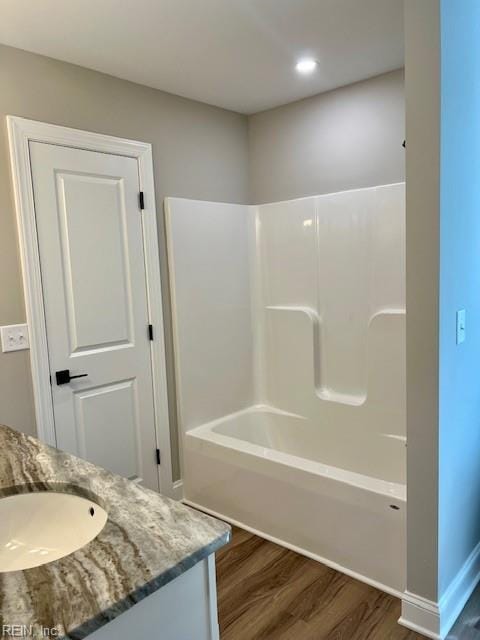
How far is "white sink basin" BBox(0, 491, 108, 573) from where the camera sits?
1.19 metres

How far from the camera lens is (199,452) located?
2.96 meters

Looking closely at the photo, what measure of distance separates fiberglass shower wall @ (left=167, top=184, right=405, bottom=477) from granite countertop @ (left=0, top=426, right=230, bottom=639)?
1754 mm

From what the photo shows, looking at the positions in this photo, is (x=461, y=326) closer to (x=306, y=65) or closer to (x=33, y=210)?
(x=306, y=65)

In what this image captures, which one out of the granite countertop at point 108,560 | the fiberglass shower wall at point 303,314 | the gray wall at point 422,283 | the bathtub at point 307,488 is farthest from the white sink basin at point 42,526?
the fiberglass shower wall at point 303,314

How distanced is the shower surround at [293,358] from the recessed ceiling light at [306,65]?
0.72m

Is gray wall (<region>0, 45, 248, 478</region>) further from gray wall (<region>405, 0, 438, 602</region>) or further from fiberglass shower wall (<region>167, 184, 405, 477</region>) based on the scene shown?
gray wall (<region>405, 0, 438, 602</region>)

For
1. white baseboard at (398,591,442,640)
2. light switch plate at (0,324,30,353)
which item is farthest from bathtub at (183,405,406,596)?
light switch plate at (0,324,30,353)

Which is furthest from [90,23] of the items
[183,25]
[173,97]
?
[173,97]

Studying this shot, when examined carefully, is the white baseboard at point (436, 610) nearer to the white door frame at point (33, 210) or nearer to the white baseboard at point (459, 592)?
the white baseboard at point (459, 592)

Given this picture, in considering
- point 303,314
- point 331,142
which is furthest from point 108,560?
point 331,142

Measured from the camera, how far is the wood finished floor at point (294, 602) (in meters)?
1.94

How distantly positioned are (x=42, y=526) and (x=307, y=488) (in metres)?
1.43

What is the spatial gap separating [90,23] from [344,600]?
2.71 meters

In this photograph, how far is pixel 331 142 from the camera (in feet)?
9.88
